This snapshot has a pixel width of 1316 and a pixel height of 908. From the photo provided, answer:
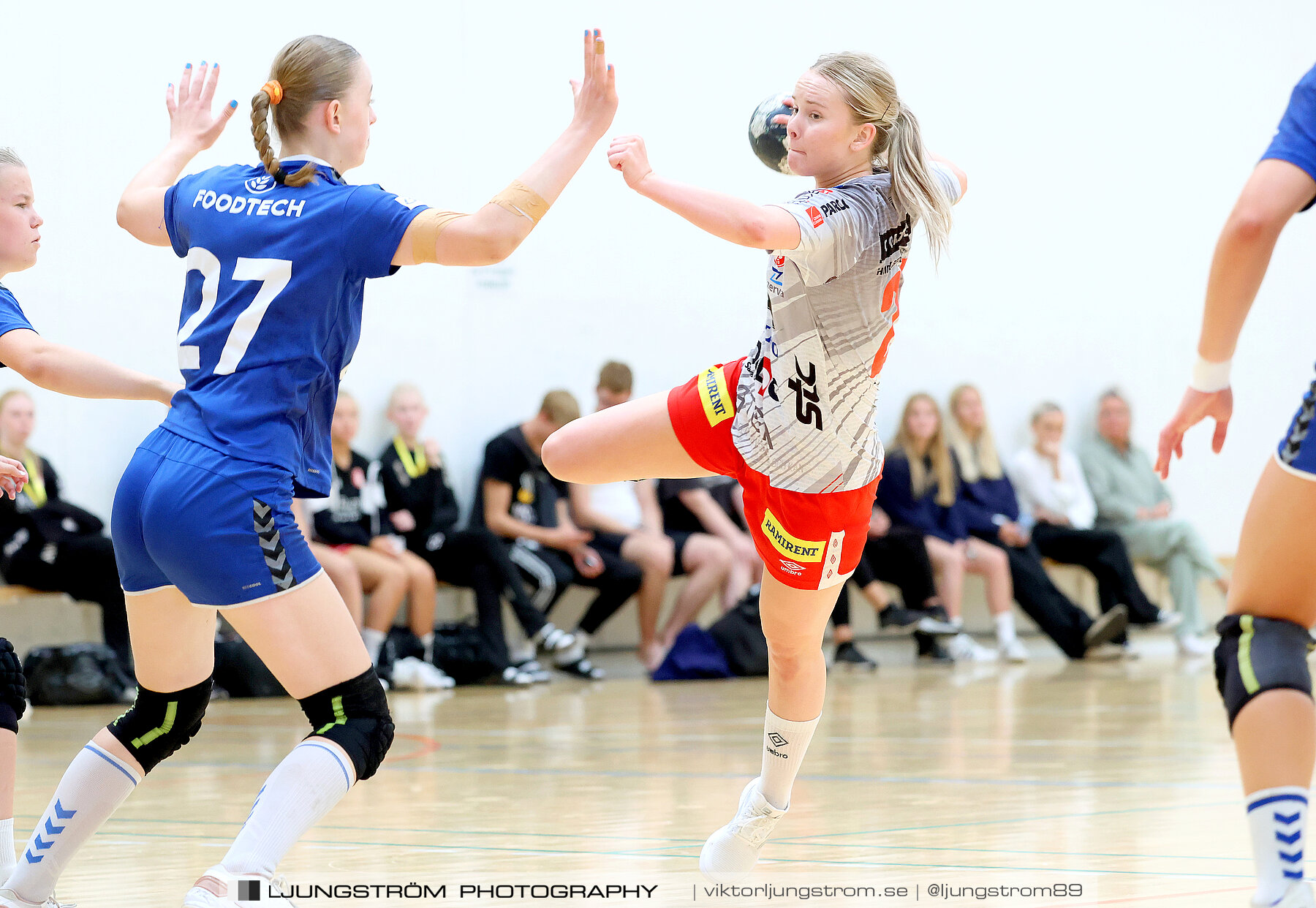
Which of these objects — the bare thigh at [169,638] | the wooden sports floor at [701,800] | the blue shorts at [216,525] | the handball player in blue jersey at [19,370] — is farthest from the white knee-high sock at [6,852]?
the blue shorts at [216,525]

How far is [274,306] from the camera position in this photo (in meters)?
2.59

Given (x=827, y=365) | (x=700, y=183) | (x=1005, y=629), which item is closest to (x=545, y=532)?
(x=700, y=183)

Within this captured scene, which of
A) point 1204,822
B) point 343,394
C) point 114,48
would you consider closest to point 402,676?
point 343,394

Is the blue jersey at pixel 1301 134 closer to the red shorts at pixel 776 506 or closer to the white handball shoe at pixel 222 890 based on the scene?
the red shorts at pixel 776 506

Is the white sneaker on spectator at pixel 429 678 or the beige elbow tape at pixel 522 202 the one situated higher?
the beige elbow tape at pixel 522 202

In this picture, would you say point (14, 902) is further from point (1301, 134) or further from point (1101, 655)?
point (1101, 655)

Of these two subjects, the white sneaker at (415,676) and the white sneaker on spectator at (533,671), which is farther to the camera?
the white sneaker on spectator at (533,671)

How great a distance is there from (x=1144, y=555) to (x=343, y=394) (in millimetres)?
6258

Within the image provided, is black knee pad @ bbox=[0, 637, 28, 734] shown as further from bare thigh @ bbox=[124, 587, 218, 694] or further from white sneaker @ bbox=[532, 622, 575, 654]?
white sneaker @ bbox=[532, 622, 575, 654]

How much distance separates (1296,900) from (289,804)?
1.52 meters

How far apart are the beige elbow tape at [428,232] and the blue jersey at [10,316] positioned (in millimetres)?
875

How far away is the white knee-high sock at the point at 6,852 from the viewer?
3033 millimetres

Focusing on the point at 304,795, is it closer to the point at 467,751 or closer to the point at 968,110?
the point at 467,751

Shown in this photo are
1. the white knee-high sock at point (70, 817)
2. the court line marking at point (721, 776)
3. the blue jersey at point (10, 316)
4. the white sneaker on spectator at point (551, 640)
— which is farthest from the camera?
the white sneaker on spectator at point (551, 640)
